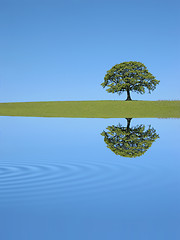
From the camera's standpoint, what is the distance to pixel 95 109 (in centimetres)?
4722

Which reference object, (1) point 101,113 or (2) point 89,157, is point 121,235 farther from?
(1) point 101,113

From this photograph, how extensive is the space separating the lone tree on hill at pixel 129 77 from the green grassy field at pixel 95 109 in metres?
5.16

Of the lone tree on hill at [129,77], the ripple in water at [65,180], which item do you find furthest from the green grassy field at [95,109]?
the ripple in water at [65,180]

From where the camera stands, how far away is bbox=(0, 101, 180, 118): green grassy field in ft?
144

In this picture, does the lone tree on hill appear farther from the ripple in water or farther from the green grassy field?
the ripple in water

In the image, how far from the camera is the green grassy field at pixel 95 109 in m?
44.0

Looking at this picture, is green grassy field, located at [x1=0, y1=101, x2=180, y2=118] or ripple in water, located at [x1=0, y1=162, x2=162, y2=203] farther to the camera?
green grassy field, located at [x1=0, y1=101, x2=180, y2=118]

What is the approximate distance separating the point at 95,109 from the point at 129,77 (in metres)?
12.1

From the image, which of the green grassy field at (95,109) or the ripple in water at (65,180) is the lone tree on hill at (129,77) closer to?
the green grassy field at (95,109)

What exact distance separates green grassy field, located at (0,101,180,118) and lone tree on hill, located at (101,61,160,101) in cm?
516

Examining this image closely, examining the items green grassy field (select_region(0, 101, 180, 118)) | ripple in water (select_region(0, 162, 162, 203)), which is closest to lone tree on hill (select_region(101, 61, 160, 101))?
green grassy field (select_region(0, 101, 180, 118))

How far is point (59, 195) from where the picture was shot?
5.34 metres

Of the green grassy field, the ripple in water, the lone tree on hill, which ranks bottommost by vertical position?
the ripple in water

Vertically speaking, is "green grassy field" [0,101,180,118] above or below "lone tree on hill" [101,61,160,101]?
below
